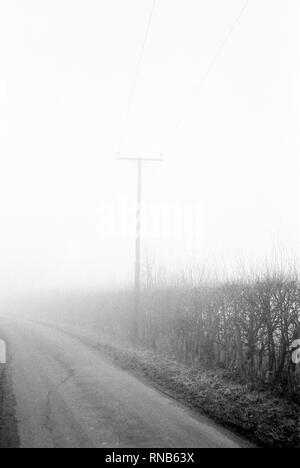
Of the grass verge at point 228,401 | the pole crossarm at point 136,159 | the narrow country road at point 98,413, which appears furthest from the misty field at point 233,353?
the pole crossarm at point 136,159

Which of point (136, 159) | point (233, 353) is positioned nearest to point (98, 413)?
point (233, 353)

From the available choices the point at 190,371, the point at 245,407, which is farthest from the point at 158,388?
the point at 245,407

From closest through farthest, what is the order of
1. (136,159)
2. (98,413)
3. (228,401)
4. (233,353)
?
(98,413)
(228,401)
(233,353)
(136,159)

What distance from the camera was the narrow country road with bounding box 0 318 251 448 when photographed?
7.33m

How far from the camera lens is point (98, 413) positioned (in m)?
8.95

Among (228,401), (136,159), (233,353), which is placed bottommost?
(228,401)

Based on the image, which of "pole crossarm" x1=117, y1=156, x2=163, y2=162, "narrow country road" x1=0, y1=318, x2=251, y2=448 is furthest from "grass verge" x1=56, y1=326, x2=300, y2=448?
"pole crossarm" x1=117, y1=156, x2=163, y2=162

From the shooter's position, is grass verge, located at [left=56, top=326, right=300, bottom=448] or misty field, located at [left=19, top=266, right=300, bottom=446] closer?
grass verge, located at [left=56, top=326, right=300, bottom=448]

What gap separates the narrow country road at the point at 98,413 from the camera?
7.33 meters

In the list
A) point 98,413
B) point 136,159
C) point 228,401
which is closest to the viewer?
point 98,413

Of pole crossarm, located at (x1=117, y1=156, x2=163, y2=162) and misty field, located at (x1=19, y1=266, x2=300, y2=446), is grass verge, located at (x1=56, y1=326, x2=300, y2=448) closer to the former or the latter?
misty field, located at (x1=19, y1=266, x2=300, y2=446)

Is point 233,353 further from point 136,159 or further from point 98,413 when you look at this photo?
point 136,159

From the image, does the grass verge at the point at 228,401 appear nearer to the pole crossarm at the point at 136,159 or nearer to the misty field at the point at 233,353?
the misty field at the point at 233,353
